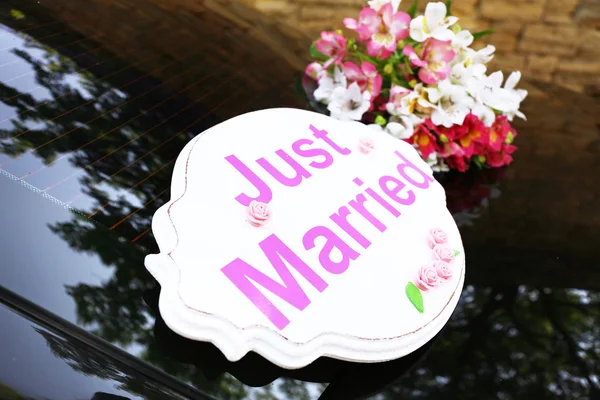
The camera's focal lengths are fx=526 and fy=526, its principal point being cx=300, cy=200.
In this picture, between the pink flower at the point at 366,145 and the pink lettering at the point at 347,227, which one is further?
the pink flower at the point at 366,145

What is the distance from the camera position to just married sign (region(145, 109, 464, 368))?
96 cm

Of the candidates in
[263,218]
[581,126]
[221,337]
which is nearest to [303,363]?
[221,337]

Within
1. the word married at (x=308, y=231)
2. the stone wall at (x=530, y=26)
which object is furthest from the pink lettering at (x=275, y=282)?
the stone wall at (x=530, y=26)

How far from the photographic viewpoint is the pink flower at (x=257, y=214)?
1072 millimetres

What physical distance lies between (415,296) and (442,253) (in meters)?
0.15

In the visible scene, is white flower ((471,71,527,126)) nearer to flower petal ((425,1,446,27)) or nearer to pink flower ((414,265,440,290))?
flower petal ((425,1,446,27))

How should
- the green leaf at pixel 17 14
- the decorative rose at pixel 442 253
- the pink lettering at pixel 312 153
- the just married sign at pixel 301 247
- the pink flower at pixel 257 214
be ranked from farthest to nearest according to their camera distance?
the green leaf at pixel 17 14 → the pink lettering at pixel 312 153 → the decorative rose at pixel 442 253 → the pink flower at pixel 257 214 → the just married sign at pixel 301 247

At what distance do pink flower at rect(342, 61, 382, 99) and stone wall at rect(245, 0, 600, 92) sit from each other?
2740mm

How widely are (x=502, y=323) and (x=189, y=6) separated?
1.44 metres

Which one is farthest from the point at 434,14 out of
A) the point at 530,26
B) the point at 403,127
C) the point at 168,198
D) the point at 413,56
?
the point at 530,26

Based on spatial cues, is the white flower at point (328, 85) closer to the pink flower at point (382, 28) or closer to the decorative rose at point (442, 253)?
the pink flower at point (382, 28)

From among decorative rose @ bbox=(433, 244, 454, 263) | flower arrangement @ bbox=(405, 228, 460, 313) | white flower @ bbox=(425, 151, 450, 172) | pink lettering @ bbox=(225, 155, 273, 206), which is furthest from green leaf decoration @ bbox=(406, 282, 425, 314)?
white flower @ bbox=(425, 151, 450, 172)

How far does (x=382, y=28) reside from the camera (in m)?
1.66

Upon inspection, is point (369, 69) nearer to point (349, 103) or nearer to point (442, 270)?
point (349, 103)
